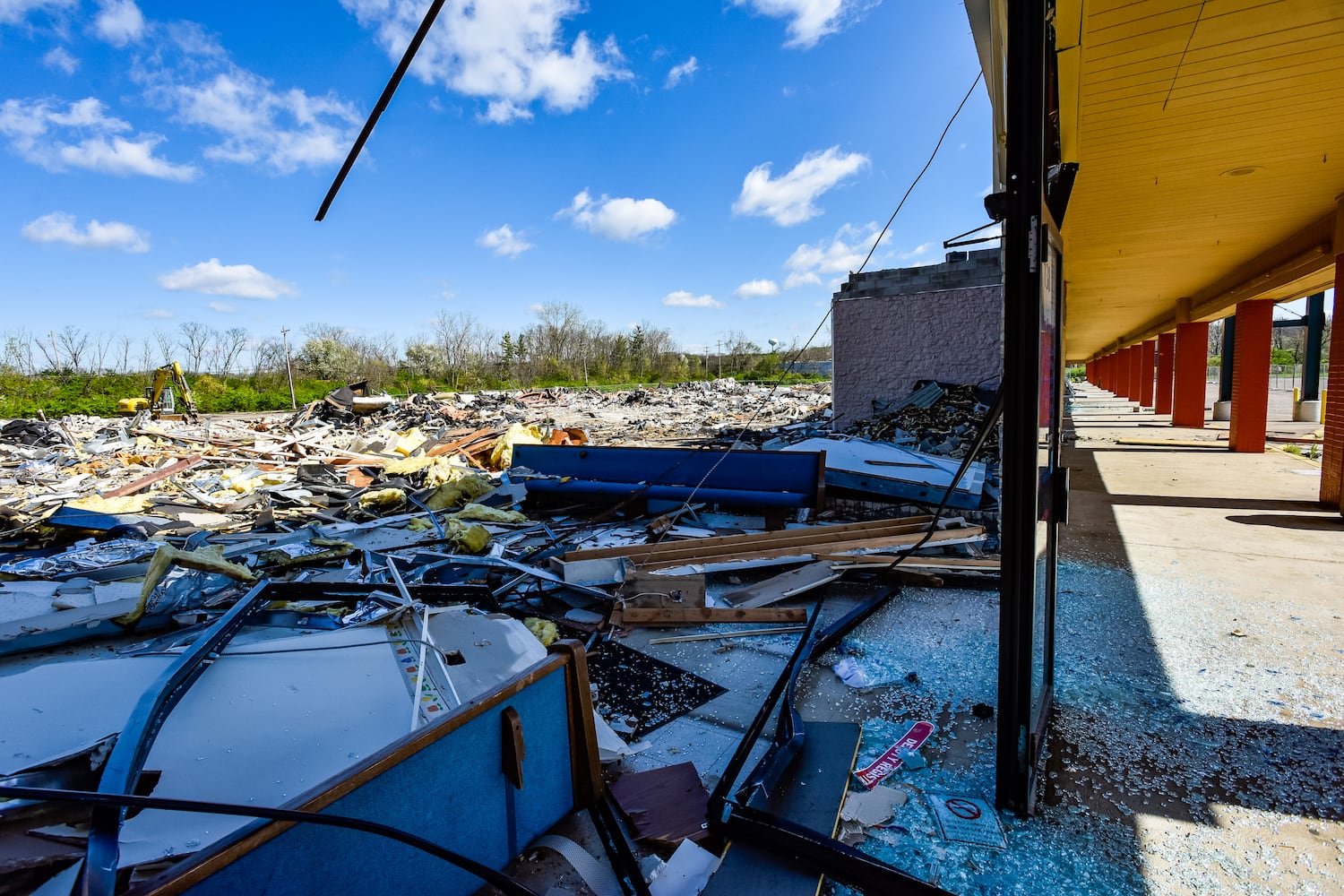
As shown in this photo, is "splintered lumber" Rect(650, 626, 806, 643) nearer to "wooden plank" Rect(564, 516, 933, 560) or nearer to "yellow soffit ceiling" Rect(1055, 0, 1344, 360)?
"wooden plank" Rect(564, 516, 933, 560)

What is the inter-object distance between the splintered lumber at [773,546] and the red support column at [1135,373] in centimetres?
2643

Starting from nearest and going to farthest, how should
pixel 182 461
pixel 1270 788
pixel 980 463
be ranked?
pixel 1270 788 → pixel 980 463 → pixel 182 461

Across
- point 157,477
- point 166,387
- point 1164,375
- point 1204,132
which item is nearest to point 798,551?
point 1204,132

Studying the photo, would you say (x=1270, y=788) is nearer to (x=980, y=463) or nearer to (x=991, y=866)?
(x=991, y=866)

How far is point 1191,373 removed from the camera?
1571cm

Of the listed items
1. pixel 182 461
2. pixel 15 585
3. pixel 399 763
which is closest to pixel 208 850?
pixel 399 763

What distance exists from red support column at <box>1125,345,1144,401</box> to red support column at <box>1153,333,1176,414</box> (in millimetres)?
6367

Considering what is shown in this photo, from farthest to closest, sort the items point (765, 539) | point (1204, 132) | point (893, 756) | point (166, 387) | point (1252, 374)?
point (166, 387) < point (1252, 374) < point (765, 539) < point (1204, 132) < point (893, 756)

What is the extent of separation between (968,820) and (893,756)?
42 centimetres

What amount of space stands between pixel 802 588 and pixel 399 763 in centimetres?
360

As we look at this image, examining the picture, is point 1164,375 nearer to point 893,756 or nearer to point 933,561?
point 933,561

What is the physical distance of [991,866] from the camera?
7.28ft

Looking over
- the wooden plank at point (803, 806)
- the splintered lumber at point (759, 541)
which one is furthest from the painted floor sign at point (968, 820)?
the splintered lumber at point (759, 541)

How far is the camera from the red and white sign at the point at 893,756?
2.67 m
